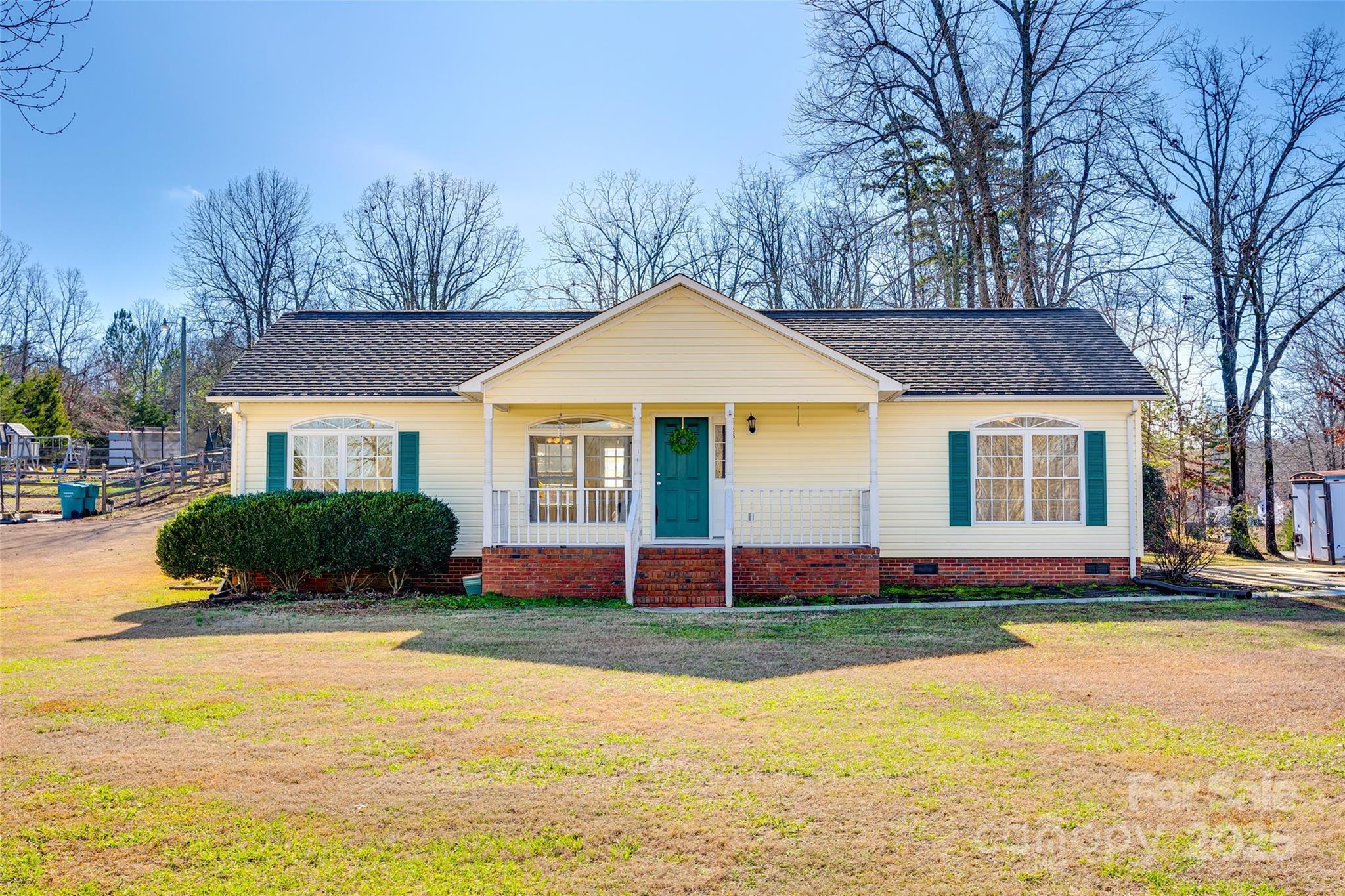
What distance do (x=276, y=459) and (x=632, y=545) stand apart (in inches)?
236

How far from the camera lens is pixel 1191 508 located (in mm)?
23625

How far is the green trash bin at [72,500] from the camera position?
77.5ft

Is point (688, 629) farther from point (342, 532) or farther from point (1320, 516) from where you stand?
point (1320, 516)

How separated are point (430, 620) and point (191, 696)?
4.06 m

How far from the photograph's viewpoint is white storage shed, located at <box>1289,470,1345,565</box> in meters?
16.5

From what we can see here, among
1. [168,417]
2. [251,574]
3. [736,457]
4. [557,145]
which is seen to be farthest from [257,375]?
[168,417]

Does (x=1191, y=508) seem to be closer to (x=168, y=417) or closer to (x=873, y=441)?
(x=873, y=441)

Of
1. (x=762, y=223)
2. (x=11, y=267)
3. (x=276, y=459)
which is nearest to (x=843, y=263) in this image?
(x=762, y=223)

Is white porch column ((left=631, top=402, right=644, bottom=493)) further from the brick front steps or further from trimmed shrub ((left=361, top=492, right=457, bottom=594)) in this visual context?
trimmed shrub ((left=361, top=492, right=457, bottom=594))

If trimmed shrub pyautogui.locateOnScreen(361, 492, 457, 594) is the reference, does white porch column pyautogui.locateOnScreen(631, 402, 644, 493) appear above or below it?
above

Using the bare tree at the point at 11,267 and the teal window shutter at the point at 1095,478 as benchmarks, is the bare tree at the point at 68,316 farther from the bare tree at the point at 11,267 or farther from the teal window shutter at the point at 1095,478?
the teal window shutter at the point at 1095,478

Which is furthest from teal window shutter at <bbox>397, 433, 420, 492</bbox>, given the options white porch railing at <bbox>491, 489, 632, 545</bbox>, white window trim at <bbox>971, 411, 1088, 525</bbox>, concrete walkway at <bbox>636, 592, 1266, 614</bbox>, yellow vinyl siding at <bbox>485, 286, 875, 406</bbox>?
white window trim at <bbox>971, 411, 1088, 525</bbox>

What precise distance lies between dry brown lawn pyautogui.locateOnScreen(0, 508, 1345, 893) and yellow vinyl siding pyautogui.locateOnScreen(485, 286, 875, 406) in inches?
173

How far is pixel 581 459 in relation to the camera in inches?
538
